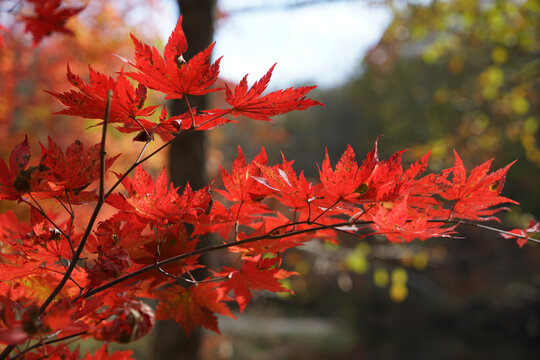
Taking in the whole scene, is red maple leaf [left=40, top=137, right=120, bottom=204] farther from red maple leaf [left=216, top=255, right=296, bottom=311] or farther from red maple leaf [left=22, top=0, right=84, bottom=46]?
red maple leaf [left=22, top=0, right=84, bottom=46]

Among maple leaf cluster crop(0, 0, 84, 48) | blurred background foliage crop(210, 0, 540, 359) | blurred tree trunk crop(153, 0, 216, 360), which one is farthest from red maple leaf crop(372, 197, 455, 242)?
blurred background foliage crop(210, 0, 540, 359)

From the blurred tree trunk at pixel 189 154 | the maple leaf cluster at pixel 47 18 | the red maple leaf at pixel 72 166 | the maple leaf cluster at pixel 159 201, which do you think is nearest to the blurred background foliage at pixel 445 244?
the blurred tree trunk at pixel 189 154

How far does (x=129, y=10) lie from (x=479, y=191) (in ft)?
13.2

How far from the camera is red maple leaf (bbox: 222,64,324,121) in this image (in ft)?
1.50

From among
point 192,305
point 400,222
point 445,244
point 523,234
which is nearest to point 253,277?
point 192,305

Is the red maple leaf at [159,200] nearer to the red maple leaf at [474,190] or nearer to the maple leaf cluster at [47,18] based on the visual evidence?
the red maple leaf at [474,190]

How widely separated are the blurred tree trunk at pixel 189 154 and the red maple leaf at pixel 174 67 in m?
1.26

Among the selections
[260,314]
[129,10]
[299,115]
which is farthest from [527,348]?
[299,115]

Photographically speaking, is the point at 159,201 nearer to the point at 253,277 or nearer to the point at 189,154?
the point at 253,277

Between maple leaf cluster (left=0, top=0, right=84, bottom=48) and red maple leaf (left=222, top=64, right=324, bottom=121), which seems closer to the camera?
red maple leaf (left=222, top=64, right=324, bottom=121)

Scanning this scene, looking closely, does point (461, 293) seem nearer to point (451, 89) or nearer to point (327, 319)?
point (327, 319)

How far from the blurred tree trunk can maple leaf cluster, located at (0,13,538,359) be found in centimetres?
120

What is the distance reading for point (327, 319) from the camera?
8.13 meters

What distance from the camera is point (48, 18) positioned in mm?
809
